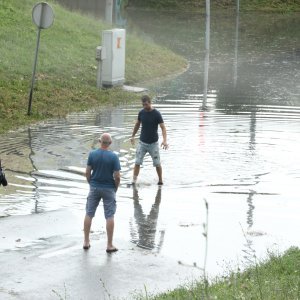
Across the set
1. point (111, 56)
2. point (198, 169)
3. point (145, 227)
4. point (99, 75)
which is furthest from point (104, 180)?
point (111, 56)

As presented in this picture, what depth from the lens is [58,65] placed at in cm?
2898

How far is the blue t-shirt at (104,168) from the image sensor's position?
12461mm

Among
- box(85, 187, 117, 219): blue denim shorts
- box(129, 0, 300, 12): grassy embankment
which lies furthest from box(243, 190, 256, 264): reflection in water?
box(129, 0, 300, 12): grassy embankment

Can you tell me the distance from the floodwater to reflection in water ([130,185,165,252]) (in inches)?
0.6

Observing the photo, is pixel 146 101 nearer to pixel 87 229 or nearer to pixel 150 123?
pixel 150 123

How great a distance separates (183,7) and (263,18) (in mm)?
6203

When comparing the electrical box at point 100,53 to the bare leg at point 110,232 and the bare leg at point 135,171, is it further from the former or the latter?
the bare leg at point 110,232

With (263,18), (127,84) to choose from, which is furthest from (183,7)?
(127,84)

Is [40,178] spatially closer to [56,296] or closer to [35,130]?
[35,130]

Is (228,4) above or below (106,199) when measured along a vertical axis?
above

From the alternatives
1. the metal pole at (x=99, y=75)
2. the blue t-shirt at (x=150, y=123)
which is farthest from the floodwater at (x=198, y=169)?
the metal pole at (x=99, y=75)

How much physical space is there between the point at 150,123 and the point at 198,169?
6.49 feet

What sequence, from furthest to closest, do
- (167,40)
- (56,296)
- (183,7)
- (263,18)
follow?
(183,7)
(263,18)
(167,40)
(56,296)

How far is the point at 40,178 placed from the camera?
1717cm
